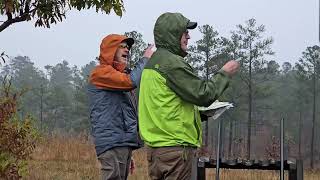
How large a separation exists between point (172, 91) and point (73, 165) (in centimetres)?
808

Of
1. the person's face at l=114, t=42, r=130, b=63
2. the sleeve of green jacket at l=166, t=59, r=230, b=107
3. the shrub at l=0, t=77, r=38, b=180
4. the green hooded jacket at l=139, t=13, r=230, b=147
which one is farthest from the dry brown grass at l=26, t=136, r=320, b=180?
the sleeve of green jacket at l=166, t=59, r=230, b=107

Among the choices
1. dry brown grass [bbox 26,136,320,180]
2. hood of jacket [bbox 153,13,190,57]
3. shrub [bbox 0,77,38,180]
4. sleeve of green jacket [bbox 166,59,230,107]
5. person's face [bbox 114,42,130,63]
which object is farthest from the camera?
dry brown grass [bbox 26,136,320,180]

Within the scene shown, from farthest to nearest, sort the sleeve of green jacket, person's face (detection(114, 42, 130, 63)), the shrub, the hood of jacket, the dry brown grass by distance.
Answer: the dry brown grass < the shrub < person's face (detection(114, 42, 130, 63)) < the hood of jacket < the sleeve of green jacket

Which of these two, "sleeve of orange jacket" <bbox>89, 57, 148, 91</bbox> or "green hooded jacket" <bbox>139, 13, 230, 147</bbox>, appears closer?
"green hooded jacket" <bbox>139, 13, 230, 147</bbox>

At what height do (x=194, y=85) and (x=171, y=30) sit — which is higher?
(x=171, y=30)

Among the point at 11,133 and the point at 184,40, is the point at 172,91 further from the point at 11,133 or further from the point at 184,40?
the point at 11,133

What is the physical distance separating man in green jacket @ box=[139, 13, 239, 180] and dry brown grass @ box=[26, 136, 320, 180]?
480 centimetres

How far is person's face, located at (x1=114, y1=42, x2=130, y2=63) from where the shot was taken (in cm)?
374

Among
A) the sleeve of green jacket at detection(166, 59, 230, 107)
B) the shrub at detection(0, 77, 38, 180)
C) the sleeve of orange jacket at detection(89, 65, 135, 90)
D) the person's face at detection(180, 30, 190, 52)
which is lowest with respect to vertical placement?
the shrub at detection(0, 77, 38, 180)

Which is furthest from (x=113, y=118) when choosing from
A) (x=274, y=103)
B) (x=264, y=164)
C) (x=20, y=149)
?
(x=274, y=103)

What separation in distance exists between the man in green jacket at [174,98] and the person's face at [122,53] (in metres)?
0.92

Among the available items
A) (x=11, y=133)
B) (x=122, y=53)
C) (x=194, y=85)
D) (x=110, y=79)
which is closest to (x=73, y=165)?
(x=11, y=133)

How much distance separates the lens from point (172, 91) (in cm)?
273

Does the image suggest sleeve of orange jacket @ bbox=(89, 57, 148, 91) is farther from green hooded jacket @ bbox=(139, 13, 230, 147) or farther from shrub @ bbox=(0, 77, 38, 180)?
shrub @ bbox=(0, 77, 38, 180)
